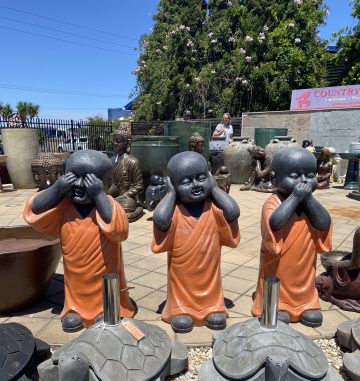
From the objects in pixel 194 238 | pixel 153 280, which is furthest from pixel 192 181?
pixel 153 280

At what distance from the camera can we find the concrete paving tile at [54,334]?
111 inches

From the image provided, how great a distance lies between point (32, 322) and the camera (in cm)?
312

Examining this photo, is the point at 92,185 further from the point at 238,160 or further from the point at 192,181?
the point at 238,160

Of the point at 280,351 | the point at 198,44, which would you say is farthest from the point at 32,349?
the point at 198,44

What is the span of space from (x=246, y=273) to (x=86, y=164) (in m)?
2.33

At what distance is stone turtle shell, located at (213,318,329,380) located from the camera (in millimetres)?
1943

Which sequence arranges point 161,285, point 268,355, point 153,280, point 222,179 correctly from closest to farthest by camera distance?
point 268,355, point 161,285, point 153,280, point 222,179

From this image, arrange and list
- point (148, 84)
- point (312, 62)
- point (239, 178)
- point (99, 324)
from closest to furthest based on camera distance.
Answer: point (99, 324) < point (239, 178) < point (312, 62) < point (148, 84)

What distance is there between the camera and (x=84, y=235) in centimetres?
293

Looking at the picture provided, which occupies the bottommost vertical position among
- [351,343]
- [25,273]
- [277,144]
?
[351,343]

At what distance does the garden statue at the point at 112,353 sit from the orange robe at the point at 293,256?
1223mm

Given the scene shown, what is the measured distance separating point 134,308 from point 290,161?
1.81 meters

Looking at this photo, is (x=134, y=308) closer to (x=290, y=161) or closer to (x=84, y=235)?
(x=84, y=235)

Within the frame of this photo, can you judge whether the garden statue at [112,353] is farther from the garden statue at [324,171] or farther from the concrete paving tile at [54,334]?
the garden statue at [324,171]
